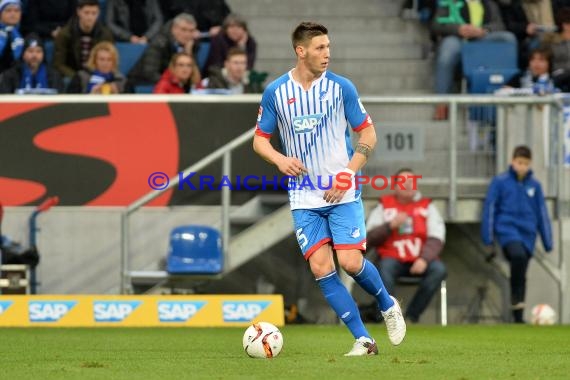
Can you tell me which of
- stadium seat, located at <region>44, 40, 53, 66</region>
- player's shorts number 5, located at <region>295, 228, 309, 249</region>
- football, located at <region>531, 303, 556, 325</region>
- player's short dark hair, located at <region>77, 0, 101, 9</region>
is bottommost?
football, located at <region>531, 303, 556, 325</region>

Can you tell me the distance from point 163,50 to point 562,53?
4.80m

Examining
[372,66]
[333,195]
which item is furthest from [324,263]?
[372,66]

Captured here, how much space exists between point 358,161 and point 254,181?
6.78 metres

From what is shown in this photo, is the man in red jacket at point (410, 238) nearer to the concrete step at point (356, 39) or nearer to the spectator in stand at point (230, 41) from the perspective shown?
the spectator in stand at point (230, 41)

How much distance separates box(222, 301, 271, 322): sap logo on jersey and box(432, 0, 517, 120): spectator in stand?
13.9 feet

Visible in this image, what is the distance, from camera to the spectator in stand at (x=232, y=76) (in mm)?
16828

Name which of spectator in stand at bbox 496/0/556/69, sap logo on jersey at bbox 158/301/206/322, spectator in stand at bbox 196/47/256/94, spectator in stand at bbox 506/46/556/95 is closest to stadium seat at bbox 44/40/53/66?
spectator in stand at bbox 196/47/256/94

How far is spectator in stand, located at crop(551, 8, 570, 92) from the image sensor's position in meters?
17.6

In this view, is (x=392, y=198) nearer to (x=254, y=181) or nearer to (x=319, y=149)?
(x=254, y=181)

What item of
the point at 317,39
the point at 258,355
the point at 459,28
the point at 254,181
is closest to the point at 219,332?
the point at 254,181

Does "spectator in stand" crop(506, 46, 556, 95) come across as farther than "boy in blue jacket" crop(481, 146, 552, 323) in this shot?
Yes

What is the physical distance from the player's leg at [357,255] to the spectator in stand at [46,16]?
9.64 meters

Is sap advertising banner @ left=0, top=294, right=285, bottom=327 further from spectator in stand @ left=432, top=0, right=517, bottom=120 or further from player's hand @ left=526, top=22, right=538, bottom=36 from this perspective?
player's hand @ left=526, top=22, right=538, bottom=36

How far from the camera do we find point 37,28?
18.7 m
